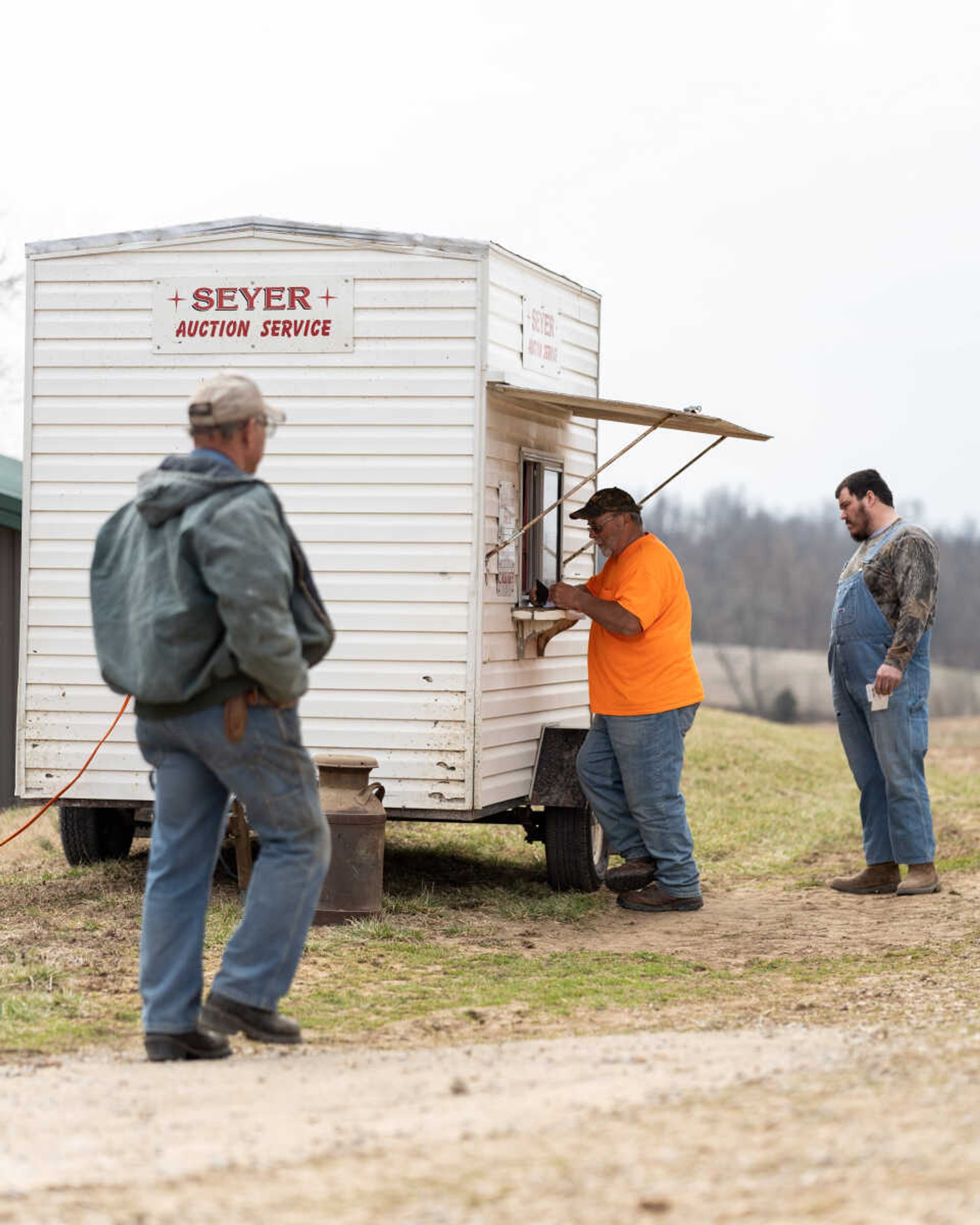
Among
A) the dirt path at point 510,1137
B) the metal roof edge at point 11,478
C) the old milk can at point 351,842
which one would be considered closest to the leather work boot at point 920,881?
the old milk can at point 351,842

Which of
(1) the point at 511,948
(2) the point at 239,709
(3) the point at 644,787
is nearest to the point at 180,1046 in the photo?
(2) the point at 239,709

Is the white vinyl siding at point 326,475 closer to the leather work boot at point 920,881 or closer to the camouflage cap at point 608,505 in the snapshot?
the camouflage cap at point 608,505

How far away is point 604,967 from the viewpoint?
6.55 metres

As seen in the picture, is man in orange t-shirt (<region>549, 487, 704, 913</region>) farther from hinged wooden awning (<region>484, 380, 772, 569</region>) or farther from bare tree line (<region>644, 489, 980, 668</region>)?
bare tree line (<region>644, 489, 980, 668</region>)

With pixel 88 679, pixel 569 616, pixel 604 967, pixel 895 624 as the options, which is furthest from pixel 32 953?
pixel 895 624

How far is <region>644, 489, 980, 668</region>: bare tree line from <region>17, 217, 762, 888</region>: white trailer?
29.6 meters

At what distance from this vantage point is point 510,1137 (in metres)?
3.50

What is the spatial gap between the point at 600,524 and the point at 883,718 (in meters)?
1.77

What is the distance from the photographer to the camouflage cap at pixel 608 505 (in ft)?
25.6

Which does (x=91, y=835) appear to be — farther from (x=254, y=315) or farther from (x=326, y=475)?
(x=254, y=315)

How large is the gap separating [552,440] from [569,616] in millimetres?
1005

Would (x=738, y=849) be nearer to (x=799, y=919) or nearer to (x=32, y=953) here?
(x=799, y=919)

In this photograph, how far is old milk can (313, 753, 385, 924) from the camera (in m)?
7.18

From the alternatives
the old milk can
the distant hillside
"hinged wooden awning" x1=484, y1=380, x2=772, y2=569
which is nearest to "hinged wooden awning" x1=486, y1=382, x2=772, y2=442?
"hinged wooden awning" x1=484, y1=380, x2=772, y2=569
